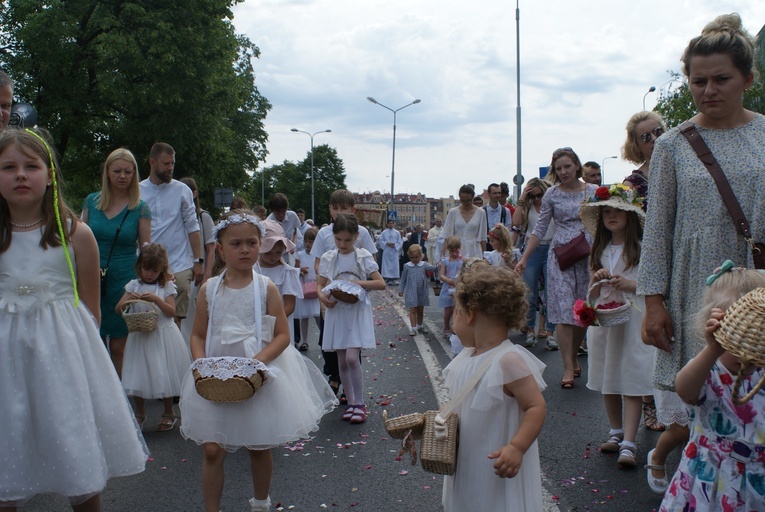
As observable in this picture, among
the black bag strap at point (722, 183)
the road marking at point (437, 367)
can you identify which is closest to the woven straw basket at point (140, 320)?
the road marking at point (437, 367)

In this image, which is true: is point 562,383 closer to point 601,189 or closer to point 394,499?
point 601,189

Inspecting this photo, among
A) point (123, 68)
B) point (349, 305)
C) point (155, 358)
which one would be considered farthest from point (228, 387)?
point (123, 68)

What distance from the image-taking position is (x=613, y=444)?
5777mm

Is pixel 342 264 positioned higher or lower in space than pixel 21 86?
lower

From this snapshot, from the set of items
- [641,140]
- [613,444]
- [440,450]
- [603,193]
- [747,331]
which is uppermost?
[641,140]

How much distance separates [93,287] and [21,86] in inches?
1059

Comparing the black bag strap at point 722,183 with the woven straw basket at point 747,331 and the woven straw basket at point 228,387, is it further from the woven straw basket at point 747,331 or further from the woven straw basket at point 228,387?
the woven straw basket at point 228,387

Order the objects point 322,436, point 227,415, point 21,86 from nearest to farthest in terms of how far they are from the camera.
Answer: point 227,415 < point 322,436 < point 21,86

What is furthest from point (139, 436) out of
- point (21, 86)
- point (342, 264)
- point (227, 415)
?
point (21, 86)

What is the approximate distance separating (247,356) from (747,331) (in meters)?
2.79

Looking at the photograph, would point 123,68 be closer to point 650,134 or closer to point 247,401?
point 650,134

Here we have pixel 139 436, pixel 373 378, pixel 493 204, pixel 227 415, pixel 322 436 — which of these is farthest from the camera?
pixel 493 204

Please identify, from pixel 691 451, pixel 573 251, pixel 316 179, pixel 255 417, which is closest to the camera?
pixel 691 451

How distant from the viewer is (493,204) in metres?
14.2
